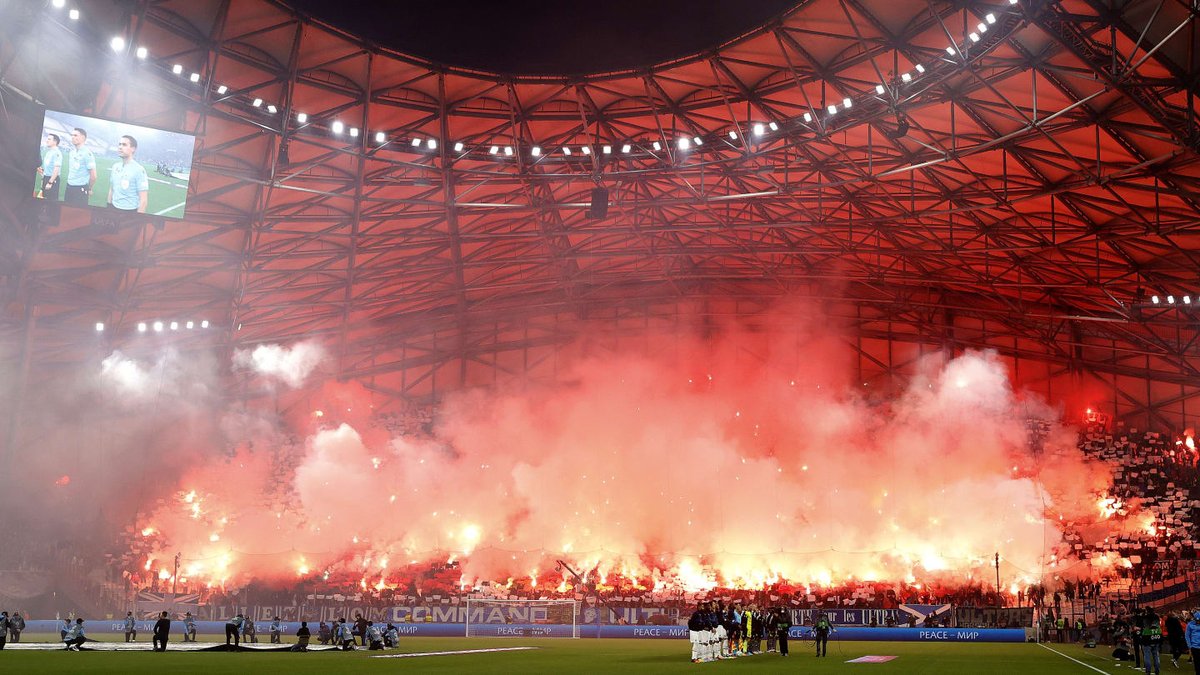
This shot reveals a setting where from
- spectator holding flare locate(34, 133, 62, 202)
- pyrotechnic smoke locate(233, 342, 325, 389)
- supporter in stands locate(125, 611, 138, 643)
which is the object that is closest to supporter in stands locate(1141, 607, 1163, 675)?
spectator holding flare locate(34, 133, 62, 202)

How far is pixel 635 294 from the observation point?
5334cm

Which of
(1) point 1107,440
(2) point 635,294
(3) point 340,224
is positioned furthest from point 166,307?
(1) point 1107,440

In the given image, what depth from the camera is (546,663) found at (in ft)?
63.9

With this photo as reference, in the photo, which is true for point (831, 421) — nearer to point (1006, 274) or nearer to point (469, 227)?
point (1006, 274)

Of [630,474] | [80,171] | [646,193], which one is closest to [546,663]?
[80,171]

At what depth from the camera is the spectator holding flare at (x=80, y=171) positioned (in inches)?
926

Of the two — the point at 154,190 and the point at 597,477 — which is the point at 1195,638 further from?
the point at 597,477

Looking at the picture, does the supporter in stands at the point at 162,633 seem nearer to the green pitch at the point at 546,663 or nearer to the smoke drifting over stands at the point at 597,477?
the green pitch at the point at 546,663

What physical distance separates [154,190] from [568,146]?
43.0 feet

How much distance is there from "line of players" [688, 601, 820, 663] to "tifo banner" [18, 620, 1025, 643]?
730cm

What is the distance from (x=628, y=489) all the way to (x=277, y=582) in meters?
Answer: 17.3

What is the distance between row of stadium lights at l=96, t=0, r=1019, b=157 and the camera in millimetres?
24750

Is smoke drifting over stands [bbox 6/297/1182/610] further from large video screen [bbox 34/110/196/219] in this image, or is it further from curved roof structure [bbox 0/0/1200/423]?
large video screen [bbox 34/110/196/219]

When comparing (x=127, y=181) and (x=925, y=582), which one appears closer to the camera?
(x=127, y=181)
